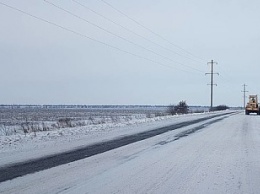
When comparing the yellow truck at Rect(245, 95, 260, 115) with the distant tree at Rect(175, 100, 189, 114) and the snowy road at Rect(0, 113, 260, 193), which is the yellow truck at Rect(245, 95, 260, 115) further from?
the snowy road at Rect(0, 113, 260, 193)

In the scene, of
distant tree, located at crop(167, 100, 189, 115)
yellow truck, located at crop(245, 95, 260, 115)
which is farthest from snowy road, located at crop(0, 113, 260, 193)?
distant tree, located at crop(167, 100, 189, 115)

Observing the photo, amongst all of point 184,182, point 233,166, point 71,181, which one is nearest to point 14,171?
point 71,181

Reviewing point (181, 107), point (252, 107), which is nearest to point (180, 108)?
point (181, 107)

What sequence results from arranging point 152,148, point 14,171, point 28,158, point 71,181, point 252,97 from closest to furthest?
1. point 71,181
2. point 14,171
3. point 28,158
4. point 152,148
5. point 252,97

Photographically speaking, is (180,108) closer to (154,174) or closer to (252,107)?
(252,107)

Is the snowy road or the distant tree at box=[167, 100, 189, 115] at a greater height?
the distant tree at box=[167, 100, 189, 115]

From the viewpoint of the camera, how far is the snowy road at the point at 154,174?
800cm

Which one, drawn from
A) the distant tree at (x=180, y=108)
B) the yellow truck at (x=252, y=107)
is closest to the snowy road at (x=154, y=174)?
the yellow truck at (x=252, y=107)

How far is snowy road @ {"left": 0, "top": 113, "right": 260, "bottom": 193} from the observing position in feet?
26.2

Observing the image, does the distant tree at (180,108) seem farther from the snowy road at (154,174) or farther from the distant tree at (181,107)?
the snowy road at (154,174)

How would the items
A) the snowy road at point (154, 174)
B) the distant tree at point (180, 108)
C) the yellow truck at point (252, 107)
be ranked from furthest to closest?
the distant tree at point (180, 108), the yellow truck at point (252, 107), the snowy road at point (154, 174)

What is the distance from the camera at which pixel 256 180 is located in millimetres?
8969

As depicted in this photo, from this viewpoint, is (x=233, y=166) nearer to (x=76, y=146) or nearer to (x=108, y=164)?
(x=108, y=164)

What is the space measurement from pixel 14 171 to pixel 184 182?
4051 mm
